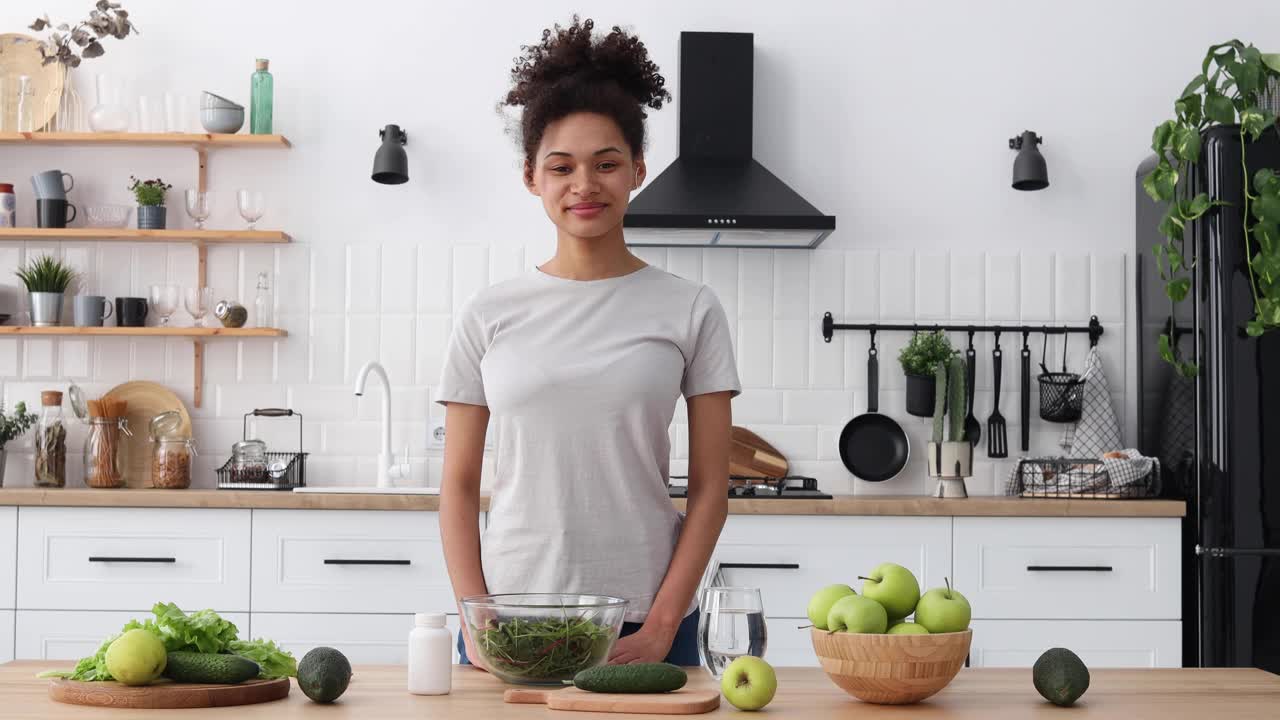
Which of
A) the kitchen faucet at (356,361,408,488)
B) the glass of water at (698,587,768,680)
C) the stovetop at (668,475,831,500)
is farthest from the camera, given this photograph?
the kitchen faucet at (356,361,408,488)

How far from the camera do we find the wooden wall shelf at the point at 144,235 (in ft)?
12.1

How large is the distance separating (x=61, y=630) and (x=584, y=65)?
2.34 metres

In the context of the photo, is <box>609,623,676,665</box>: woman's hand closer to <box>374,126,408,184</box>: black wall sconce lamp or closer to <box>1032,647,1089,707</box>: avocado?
<box>1032,647,1089,707</box>: avocado

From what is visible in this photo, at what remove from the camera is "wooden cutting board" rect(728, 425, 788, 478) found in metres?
3.79

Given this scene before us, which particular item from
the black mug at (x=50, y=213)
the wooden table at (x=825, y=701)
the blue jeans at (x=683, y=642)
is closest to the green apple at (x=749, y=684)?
the wooden table at (x=825, y=701)

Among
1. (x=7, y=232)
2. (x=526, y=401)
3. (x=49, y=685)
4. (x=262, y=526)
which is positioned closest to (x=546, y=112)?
(x=526, y=401)

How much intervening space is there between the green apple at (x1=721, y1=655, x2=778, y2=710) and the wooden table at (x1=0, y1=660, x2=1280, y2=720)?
0.02 meters

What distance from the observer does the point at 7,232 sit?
3.71 metres

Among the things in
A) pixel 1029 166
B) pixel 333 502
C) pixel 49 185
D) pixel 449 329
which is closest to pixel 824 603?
pixel 333 502

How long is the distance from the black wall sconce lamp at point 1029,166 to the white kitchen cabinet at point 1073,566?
3.63 ft

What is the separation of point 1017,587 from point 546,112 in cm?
215

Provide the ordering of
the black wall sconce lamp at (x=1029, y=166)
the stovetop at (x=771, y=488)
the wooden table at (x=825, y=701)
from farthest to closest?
the black wall sconce lamp at (x=1029, y=166) < the stovetop at (x=771, y=488) < the wooden table at (x=825, y=701)

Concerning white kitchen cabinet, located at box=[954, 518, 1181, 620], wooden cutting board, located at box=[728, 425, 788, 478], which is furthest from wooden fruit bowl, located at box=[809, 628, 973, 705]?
wooden cutting board, located at box=[728, 425, 788, 478]

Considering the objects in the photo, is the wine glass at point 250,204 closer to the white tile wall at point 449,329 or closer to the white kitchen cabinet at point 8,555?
the white tile wall at point 449,329
